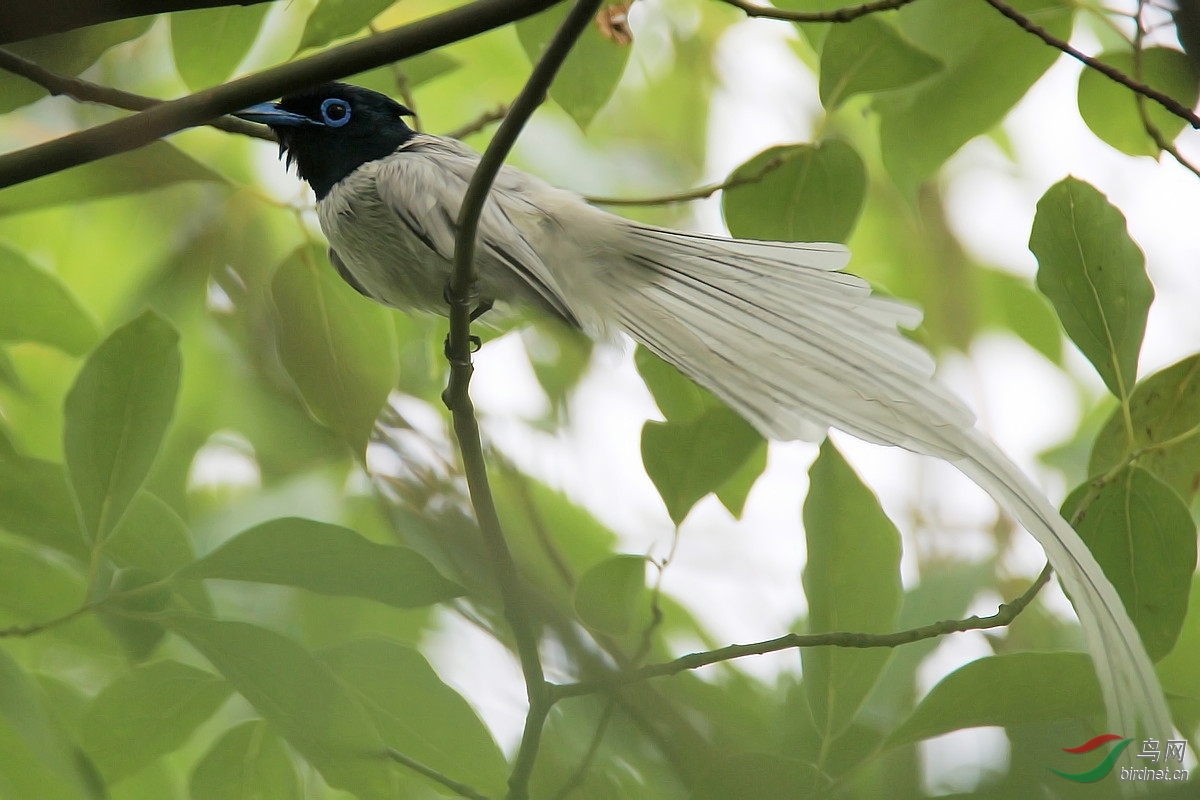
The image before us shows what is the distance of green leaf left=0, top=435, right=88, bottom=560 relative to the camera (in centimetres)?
154

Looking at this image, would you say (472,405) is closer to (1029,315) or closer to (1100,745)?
Result: (1100,745)

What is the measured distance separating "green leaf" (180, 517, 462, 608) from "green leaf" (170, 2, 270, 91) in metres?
0.83

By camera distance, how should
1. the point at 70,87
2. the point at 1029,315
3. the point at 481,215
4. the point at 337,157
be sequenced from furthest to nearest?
the point at 1029,315 < the point at 337,157 < the point at 481,215 < the point at 70,87

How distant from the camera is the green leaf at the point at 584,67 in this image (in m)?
1.94

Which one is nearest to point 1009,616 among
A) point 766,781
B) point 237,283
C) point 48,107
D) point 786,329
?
point 766,781

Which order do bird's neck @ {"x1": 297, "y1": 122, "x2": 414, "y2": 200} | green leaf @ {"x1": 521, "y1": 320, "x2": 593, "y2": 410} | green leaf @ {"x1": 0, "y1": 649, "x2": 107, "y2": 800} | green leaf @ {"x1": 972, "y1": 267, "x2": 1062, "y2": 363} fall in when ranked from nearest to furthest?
green leaf @ {"x1": 0, "y1": 649, "x2": 107, "y2": 800}
green leaf @ {"x1": 521, "y1": 320, "x2": 593, "y2": 410}
bird's neck @ {"x1": 297, "y1": 122, "x2": 414, "y2": 200}
green leaf @ {"x1": 972, "y1": 267, "x2": 1062, "y2": 363}

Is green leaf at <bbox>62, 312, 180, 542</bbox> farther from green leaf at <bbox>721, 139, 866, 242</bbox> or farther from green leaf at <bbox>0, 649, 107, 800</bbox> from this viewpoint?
green leaf at <bbox>721, 139, 866, 242</bbox>

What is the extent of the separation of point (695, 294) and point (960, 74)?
0.61 metres

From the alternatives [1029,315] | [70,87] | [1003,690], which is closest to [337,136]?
[70,87]

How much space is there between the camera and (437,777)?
151cm

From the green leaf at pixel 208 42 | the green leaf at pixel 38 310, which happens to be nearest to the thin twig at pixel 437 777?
the green leaf at pixel 38 310

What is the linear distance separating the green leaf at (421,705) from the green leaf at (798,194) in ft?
3.07

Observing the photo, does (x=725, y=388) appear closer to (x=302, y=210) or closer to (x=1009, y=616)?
(x=1009, y=616)
